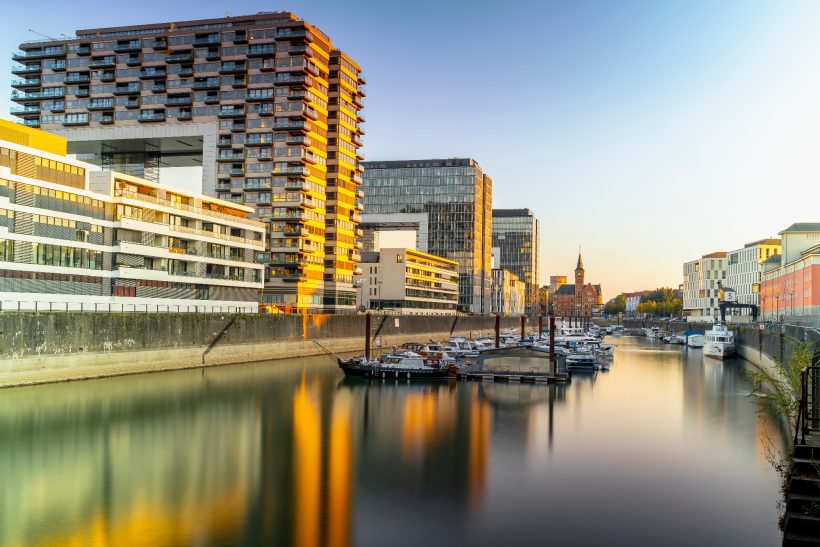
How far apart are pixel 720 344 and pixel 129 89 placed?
129245mm

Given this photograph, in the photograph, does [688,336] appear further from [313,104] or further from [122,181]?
[122,181]

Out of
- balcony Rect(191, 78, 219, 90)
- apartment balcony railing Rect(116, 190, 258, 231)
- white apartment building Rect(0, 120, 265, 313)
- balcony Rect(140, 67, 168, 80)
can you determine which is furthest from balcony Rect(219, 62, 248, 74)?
apartment balcony railing Rect(116, 190, 258, 231)

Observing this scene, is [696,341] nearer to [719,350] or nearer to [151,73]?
[719,350]

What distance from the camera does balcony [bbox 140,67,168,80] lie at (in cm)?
14138

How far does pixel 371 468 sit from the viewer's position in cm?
3906

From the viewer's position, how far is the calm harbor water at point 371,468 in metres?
28.7

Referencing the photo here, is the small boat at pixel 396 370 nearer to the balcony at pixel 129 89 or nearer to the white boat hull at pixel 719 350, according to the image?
the white boat hull at pixel 719 350

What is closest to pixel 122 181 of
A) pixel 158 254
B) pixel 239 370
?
pixel 158 254

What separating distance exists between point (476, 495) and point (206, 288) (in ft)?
254

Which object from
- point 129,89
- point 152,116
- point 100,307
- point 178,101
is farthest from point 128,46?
point 100,307

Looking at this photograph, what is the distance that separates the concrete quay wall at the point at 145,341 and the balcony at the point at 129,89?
66.6 m

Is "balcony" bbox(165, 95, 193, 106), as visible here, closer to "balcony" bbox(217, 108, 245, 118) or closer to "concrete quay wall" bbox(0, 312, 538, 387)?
"balcony" bbox(217, 108, 245, 118)

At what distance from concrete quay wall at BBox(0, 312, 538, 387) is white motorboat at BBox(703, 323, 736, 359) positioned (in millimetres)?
69262

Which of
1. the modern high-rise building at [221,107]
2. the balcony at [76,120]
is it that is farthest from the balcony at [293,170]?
the balcony at [76,120]
